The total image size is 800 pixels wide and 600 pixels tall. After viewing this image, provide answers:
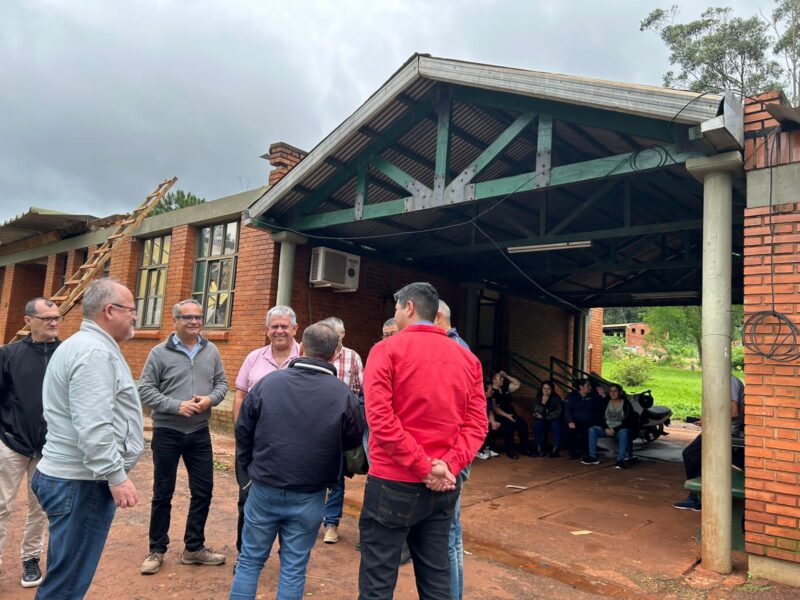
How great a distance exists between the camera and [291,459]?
2701mm

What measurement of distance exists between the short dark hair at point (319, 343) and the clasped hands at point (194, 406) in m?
1.23

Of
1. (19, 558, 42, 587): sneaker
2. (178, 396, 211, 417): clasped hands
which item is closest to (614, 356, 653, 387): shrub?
(178, 396, 211, 417): clasped hands

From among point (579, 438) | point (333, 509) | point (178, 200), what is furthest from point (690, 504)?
point (178, 200)

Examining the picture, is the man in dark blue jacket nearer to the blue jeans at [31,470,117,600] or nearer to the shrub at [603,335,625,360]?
the blue jeans at [31,470,117,600]

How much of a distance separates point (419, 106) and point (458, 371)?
15.2 feet

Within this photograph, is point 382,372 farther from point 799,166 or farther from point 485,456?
point 485,456

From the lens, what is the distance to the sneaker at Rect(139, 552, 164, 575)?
3631 mm

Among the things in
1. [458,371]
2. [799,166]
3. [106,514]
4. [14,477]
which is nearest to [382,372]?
[458,371]

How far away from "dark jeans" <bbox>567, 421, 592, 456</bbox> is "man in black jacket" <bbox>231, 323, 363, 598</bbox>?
24.5 feet

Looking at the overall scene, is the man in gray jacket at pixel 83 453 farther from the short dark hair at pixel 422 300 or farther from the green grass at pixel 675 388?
the green grass at pixel 675 388

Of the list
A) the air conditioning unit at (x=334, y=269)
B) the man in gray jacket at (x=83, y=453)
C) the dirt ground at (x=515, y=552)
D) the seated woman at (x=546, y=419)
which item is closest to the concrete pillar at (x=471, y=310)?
the seated woman at (x=546, y=419)

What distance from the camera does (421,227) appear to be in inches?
340

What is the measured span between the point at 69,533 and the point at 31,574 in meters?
1.48

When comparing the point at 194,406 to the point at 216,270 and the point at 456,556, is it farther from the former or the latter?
the point at 216,270
